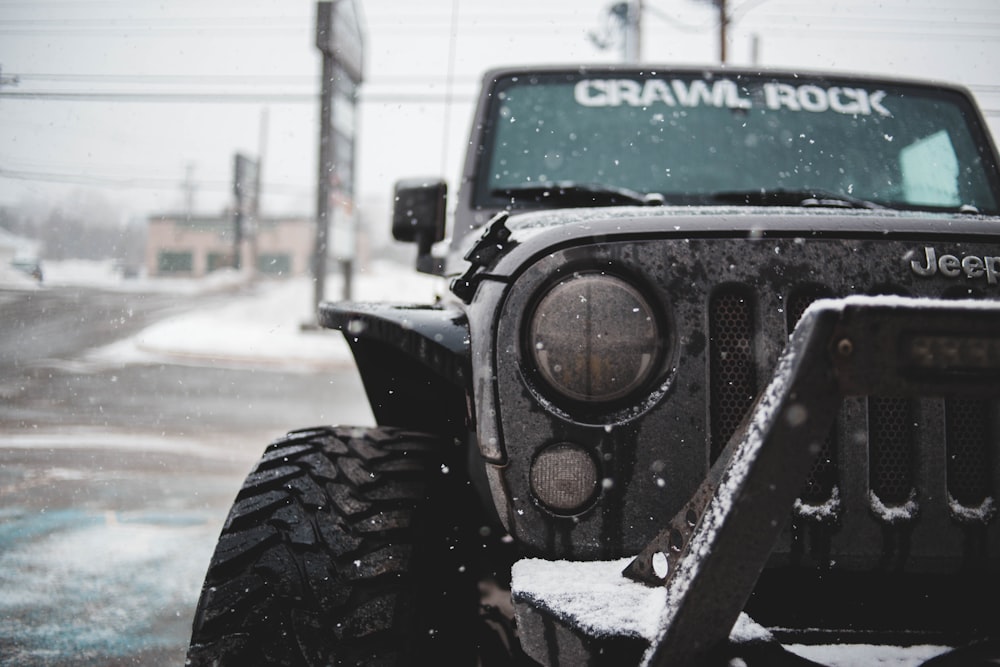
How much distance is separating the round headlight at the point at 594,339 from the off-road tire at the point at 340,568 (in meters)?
0.49

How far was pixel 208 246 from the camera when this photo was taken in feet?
171

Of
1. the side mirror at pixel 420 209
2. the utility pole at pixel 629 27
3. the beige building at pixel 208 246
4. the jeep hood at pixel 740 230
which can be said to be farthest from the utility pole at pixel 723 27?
the beige building at pixel 208 246

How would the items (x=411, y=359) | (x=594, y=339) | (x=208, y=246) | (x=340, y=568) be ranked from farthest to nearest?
(x=208, y=246), (x=411, y=359), (x=340, y=568), (x=594, y=339)

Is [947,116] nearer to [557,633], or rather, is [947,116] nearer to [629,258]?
[629,258]

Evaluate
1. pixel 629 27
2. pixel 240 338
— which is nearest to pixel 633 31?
pixel 629 27

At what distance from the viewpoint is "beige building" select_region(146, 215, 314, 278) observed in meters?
51.4

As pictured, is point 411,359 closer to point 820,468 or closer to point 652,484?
point 652,484

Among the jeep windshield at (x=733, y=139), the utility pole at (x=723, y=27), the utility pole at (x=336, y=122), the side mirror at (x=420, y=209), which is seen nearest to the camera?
the jeep windshield at (x=733, y=139)

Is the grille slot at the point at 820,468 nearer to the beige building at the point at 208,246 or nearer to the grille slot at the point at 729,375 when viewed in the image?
the grille slot at the point at 729,375

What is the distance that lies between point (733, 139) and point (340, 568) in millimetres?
2031

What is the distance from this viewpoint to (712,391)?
1323 mm

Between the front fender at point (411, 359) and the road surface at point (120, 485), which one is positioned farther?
the road surface at point (120, 485)

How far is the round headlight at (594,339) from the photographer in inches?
50.7

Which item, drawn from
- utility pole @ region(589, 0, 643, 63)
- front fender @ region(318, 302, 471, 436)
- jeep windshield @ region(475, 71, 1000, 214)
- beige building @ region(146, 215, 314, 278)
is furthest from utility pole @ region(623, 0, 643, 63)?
beige building @ region(146, 215, 314, 278)
